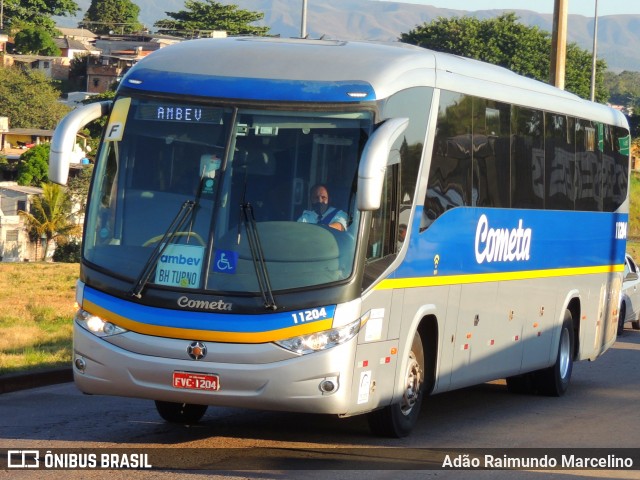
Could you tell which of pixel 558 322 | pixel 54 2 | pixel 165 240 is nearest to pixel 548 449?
pixel 165 240

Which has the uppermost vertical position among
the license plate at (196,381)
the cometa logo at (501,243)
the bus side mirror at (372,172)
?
the bus side mirror at (372,172)

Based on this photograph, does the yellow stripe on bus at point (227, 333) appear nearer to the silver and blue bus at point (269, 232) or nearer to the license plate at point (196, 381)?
the silver and blue bus at point (269, 232)

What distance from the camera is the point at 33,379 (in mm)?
13945

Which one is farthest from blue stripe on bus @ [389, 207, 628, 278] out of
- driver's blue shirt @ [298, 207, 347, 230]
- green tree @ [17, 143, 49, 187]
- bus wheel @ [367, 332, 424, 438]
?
green tree @ [17, 143, 49, 187]

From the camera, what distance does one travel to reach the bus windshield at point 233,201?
9.51m

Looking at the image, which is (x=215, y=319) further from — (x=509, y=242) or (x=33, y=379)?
(x=33, y=379)

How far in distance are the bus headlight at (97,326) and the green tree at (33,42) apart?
13218cm

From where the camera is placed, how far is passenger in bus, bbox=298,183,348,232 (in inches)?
379

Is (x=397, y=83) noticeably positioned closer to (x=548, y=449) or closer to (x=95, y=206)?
(x=95, y=206)

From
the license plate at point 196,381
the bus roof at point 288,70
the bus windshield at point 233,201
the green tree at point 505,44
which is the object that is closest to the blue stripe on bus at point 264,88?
the bus roof at point 288,70

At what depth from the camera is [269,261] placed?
31.1 feet

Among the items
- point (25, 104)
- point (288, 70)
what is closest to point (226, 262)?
point (288, 70)

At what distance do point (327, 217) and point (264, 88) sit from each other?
114cm

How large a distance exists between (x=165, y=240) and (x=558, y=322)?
23.4 feet
